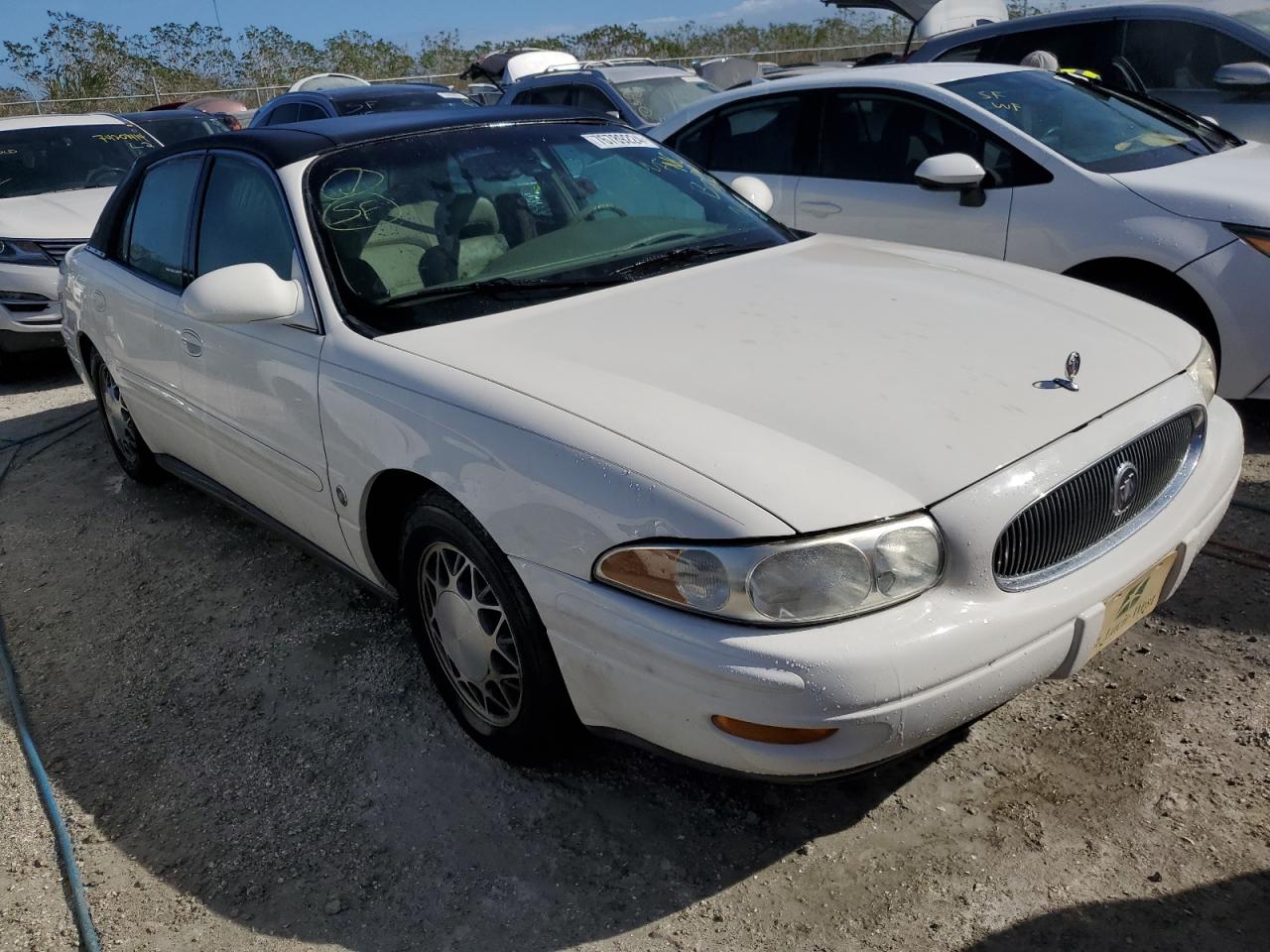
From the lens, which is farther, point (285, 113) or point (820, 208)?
point (285, 113)

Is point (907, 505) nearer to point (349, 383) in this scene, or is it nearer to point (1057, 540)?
point (1057, 540)

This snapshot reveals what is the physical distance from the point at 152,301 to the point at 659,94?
7494mm

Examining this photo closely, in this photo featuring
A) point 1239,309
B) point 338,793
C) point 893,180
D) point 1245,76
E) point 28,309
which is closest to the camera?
point 338,793

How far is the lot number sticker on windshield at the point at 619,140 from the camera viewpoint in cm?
367

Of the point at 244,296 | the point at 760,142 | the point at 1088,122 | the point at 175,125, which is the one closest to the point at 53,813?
the point at 244,296

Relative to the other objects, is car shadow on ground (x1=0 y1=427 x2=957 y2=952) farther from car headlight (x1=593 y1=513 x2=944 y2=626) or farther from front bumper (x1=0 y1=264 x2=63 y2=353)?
front bumper (x1=0 y1=264 x2=63 y2=353)

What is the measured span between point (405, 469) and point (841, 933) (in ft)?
4.62

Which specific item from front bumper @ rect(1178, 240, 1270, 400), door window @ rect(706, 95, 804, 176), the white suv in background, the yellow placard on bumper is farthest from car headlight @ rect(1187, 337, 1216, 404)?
the white suv in background

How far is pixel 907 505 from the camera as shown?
2.02m

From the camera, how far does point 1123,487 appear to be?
2.34m

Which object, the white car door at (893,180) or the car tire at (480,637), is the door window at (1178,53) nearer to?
the white car door at (893,180)

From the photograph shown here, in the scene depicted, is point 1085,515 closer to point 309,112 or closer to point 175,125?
point 309,112

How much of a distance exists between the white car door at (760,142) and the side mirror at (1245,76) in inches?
104

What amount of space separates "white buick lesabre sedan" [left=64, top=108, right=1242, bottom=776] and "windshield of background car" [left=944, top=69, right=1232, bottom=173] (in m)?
1.74
